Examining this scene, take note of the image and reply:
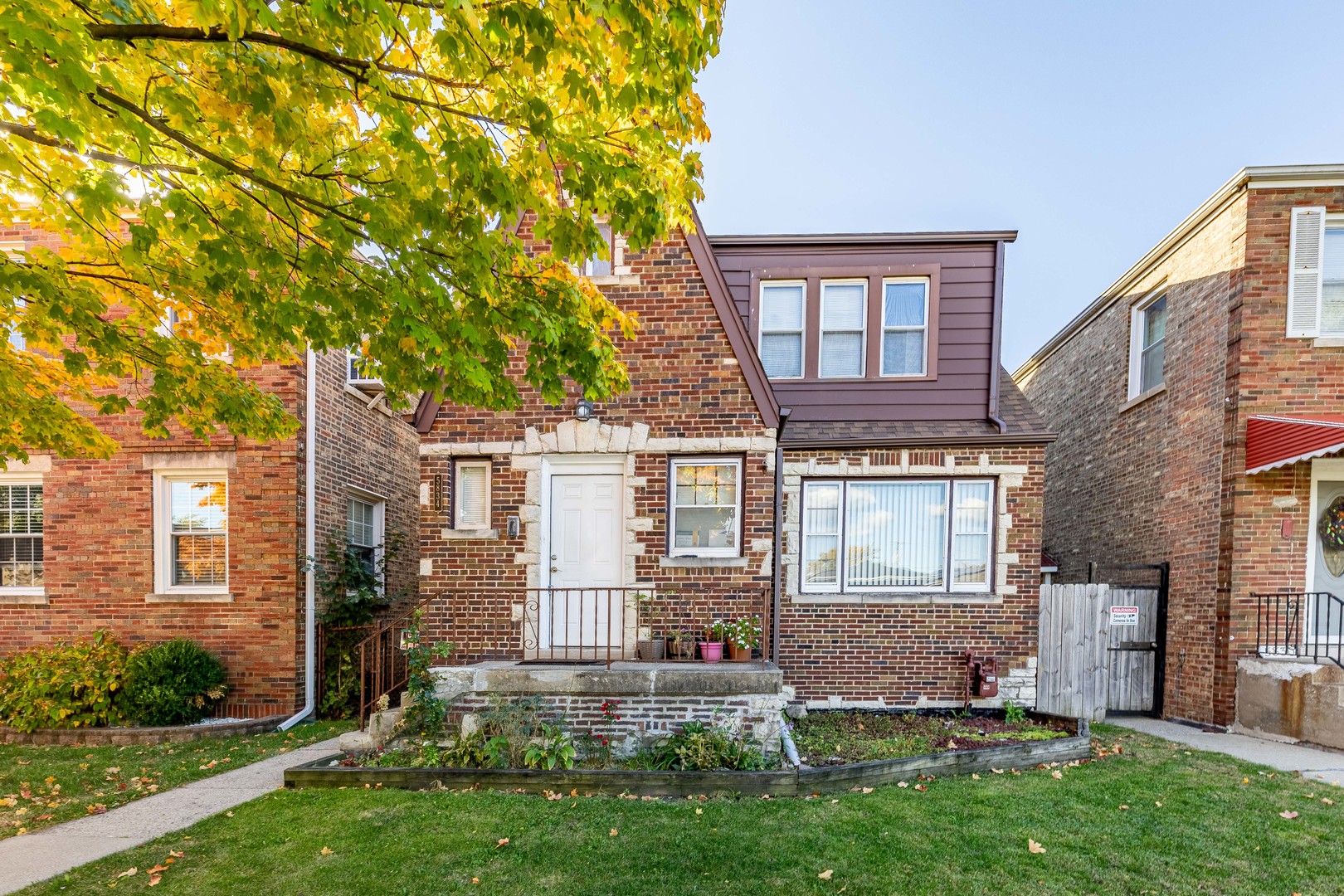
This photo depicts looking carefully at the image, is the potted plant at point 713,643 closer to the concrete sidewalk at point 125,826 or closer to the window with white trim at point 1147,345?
the concrete sidewalk at point 125,826

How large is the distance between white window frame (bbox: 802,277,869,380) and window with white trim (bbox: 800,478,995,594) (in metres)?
1.66

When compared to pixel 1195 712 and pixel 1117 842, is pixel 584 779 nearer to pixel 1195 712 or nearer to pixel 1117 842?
pixel 1117 842

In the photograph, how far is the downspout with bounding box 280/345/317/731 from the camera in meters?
8.65

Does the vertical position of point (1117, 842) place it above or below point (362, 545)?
below

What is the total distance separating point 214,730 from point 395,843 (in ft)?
16.5

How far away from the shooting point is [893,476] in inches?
329

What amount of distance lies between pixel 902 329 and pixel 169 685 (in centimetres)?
1110

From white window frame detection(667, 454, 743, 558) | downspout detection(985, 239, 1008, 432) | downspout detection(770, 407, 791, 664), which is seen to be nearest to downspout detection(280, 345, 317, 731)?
white window frame detection(667, 454, 743, 558)

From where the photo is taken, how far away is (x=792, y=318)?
30.1 feet

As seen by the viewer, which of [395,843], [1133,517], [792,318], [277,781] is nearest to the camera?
[395,843]

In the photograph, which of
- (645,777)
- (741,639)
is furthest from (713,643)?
(645,777)

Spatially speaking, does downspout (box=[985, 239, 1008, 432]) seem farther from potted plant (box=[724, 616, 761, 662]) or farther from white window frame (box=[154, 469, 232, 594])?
white window frame (box=[154, 469, 232, 594])

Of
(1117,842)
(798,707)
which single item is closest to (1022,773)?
(1117,842)

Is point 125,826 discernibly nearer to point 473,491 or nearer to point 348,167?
point 473,491
